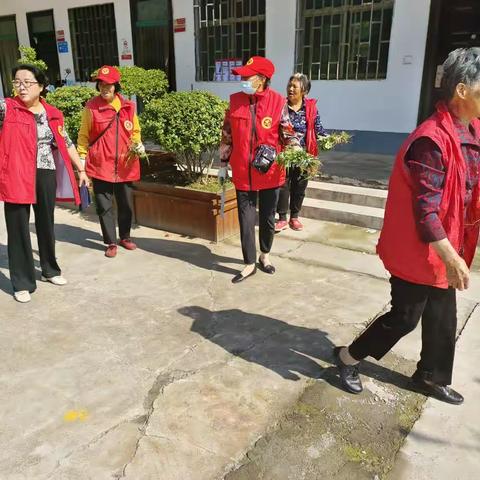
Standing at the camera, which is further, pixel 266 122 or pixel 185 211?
pixel 185 211

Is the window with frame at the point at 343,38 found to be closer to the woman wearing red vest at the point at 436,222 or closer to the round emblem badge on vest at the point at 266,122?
the round emblem badge on vest at the point at 266,122

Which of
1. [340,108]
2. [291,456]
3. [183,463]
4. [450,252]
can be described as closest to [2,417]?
[183,463]

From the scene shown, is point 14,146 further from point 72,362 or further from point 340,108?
point 340,108

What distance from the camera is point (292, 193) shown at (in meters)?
5.42

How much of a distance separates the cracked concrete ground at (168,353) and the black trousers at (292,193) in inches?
24.4

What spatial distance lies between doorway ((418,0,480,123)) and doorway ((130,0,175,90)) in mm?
5256

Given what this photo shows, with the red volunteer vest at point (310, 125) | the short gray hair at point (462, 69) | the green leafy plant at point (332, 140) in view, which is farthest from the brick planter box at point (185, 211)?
the short gray hair at point (462, 69)

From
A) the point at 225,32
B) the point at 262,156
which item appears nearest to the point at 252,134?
the point at 262,156

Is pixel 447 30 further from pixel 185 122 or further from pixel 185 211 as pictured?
pixel 185 211

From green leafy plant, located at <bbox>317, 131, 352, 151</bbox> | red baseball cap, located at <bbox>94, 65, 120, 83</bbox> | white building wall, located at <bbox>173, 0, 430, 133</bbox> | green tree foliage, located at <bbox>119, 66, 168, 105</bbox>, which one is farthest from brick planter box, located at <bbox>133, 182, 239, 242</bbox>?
white building wall, located at <bbox>173, 0, 430, 133</bbox>

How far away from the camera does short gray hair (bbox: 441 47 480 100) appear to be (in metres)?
2.04

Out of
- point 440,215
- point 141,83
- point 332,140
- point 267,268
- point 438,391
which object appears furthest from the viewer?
point 141,83

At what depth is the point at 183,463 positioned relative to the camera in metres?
2.21

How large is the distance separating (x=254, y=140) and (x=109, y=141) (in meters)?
1.46
